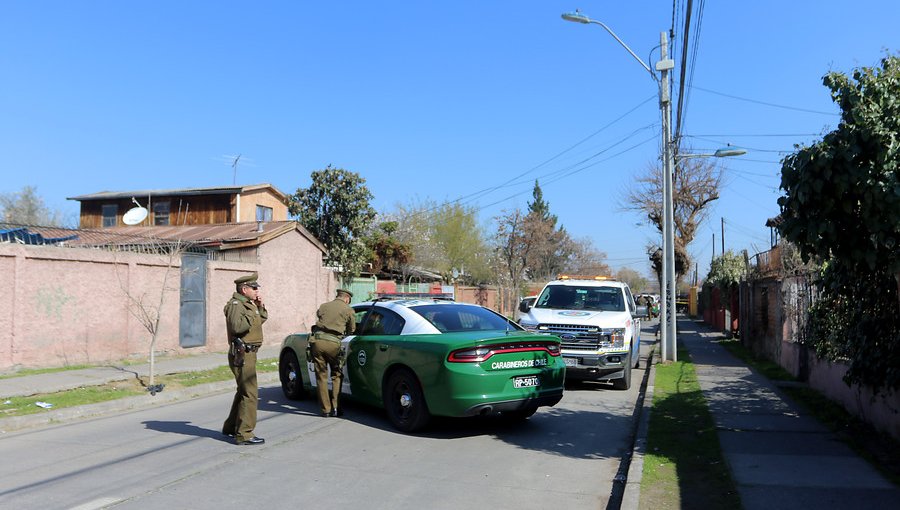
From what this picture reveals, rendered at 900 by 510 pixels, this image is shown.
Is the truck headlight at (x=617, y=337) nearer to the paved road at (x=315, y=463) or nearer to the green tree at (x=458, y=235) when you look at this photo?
the paved road at (x=315, y=463)

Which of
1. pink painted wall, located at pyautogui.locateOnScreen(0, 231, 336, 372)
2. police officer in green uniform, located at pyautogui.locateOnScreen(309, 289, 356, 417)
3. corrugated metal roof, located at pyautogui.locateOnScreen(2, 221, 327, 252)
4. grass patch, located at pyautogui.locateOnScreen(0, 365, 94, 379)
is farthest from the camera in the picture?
corrugated metal roof, located at pyautogui.locateOnScreen(2, 221, 327, 252)

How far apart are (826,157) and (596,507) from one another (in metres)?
3.39

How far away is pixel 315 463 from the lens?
279 inches

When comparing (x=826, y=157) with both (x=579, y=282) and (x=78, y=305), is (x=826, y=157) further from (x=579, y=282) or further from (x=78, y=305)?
(x=78, y=305)

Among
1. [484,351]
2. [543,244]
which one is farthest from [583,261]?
[484,351]

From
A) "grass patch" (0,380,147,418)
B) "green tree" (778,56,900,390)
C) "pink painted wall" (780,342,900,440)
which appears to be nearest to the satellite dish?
"grass patch" (0,380,147,418)

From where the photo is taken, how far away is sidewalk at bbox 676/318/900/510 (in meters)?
5.64

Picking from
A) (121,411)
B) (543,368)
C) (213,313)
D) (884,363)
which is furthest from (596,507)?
(213,313)

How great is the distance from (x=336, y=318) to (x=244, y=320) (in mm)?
1544

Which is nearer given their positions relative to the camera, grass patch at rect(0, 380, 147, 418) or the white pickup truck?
grass patch at rect(0, 380, 147, 418)

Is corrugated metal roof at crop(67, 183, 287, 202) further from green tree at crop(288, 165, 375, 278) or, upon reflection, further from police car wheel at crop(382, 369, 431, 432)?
police car wheel at crop(382, 369, 431, 432)

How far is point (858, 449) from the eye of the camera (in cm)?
732

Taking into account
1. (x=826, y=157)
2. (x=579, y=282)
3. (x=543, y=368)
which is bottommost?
(x=543, y=368)

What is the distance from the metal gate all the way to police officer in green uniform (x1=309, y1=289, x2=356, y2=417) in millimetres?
8889
